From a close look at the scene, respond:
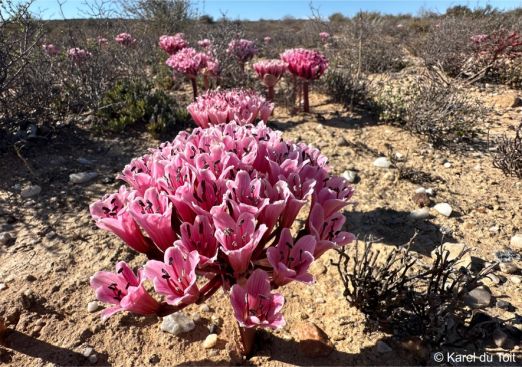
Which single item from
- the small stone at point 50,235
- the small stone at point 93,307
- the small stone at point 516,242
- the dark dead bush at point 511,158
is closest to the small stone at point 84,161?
the small stone at point 50,235

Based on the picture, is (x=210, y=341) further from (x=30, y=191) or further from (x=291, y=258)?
(x=30, y=191)

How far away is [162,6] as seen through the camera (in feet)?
52.3

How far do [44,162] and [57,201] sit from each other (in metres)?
1.06

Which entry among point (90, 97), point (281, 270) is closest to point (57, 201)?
point (90, 97)

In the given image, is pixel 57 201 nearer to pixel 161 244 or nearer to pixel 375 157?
pixel 161 244

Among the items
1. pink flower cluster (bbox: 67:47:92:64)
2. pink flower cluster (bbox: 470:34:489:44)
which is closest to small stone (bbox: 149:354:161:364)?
pink flower cluster (bbox: 67:47:92:64)

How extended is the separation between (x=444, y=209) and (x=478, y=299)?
1.42m

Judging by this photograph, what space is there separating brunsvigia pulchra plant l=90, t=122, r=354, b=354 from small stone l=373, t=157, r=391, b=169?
3061 millimetres

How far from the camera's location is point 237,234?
1902 mm

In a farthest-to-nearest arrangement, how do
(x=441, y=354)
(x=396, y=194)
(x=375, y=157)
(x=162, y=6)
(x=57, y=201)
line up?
(x=162, y=6), (x=375, y=157), (x=396, y=194), (x=57, y=201), (x=441, y=354)

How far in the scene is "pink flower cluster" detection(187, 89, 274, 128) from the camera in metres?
4.01

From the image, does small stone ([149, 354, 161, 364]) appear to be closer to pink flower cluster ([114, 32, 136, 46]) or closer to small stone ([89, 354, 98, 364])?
small stone ([89, 354, 98, 364])

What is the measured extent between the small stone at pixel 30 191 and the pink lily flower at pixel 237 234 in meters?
3.44

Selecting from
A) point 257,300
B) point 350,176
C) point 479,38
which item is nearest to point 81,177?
point 350,176
